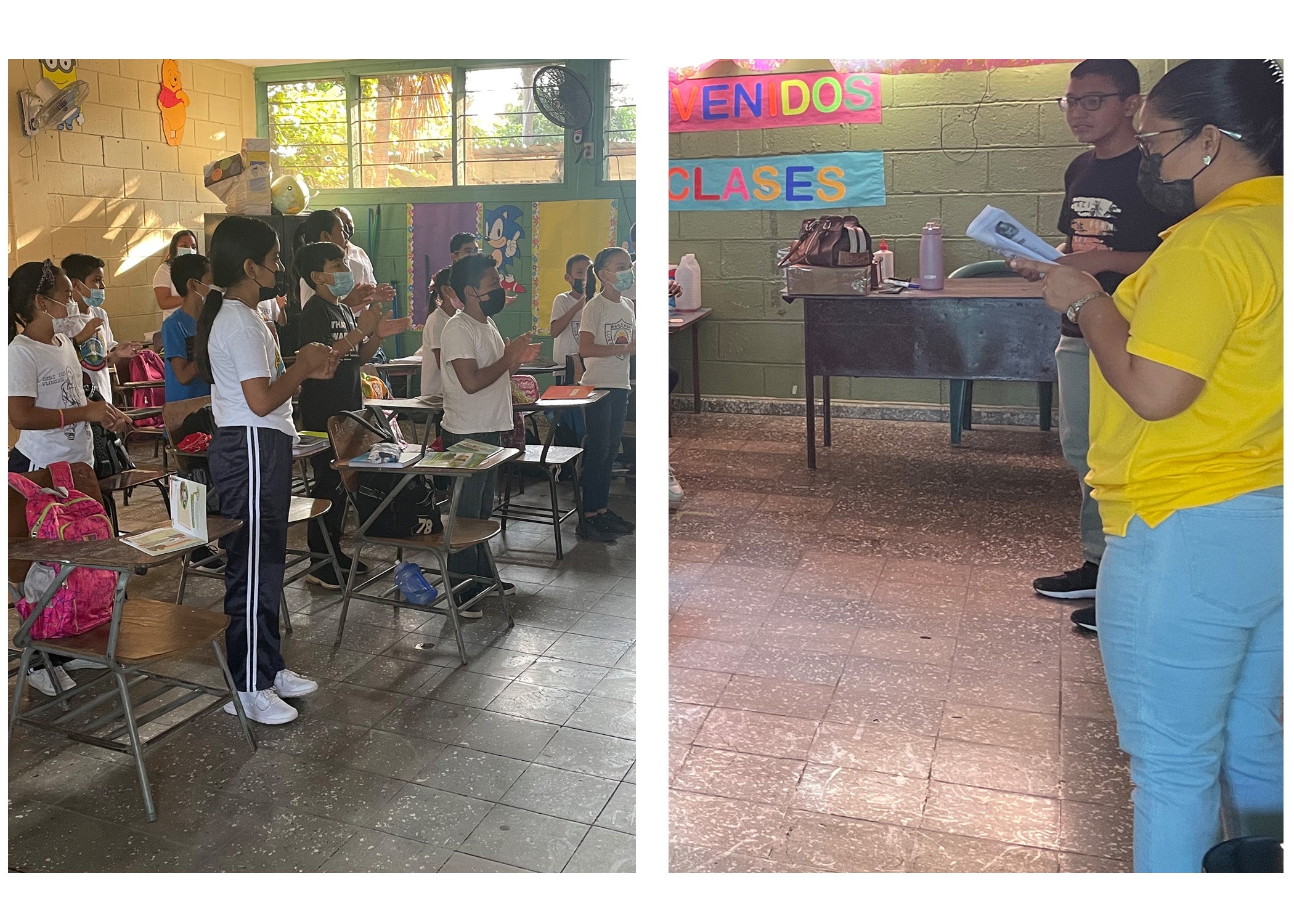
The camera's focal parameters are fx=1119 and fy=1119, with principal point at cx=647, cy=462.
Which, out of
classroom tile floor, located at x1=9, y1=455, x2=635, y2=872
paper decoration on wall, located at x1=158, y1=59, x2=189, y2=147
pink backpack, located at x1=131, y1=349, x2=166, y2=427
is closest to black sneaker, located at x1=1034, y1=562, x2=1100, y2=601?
classroom tile floor, located at x1=9, y1=455, x2=635, y2=872

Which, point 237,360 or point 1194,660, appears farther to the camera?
point 237,360

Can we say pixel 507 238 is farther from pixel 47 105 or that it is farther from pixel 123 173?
pixel 47 105

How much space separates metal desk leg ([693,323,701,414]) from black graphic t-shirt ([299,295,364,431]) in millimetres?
3499

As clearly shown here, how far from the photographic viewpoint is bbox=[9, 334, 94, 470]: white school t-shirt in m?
3.29

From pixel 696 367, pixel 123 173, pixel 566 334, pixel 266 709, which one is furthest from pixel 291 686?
pixel 123 173

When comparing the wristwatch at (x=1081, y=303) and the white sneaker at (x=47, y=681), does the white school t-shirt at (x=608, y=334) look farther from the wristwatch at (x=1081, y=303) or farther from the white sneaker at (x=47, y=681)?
the wristwatch at (x=1081, y=303)

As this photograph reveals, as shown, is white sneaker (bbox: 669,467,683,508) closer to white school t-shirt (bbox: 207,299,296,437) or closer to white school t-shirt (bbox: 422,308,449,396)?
white school t-shirt (bbox: 422,308,449,396)

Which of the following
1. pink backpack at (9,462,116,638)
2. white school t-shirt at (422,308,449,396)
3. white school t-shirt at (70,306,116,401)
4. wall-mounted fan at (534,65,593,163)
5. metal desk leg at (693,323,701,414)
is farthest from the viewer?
metal desk leg at (693,323,701,414)

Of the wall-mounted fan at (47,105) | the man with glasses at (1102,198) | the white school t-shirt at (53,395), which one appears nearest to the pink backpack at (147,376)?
the wall-mounted fan at (47,105)

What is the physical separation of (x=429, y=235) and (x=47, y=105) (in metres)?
2.56

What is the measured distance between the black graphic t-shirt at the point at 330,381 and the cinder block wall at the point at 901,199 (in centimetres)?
342

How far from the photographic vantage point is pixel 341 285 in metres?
4.18

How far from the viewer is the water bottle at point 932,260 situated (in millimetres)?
5742
